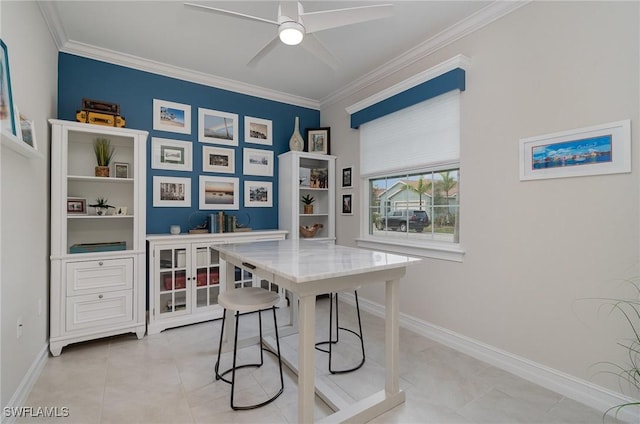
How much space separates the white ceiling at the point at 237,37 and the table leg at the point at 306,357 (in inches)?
87.5

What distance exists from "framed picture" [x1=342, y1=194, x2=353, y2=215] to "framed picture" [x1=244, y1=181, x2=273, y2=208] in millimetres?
1001

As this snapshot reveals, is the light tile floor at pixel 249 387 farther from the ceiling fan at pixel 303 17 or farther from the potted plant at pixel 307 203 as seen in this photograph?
the ceiling fan at pixel 303 17

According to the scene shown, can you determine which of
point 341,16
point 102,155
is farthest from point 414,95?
point 102,155

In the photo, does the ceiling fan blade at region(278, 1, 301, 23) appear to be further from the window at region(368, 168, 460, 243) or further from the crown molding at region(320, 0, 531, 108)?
the window at region(368, 168, 460, 243)

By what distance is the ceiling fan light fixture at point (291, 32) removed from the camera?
5.73 ft

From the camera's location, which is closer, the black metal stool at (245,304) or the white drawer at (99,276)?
the black metal stool at (245,304)

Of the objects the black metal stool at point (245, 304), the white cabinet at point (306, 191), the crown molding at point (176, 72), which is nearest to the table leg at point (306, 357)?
the black metal stool at point (245, 304)

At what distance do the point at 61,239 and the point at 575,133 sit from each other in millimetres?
3961

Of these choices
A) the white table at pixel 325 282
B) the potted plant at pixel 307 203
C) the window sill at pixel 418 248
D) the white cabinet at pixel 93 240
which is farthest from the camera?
the potted plant at pixel 307 203

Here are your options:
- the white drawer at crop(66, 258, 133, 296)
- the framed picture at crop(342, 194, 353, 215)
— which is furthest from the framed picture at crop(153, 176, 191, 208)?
the framed picture at crop(342, 194, 353, 215)

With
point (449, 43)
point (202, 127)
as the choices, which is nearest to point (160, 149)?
point (202, 127)

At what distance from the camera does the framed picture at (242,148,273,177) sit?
3.95m

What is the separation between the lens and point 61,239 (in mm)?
2533

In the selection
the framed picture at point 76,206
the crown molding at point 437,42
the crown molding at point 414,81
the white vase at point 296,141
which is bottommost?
the framed picture at point 76,206
